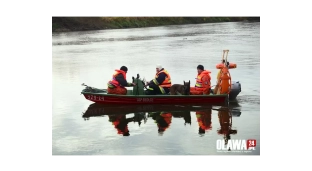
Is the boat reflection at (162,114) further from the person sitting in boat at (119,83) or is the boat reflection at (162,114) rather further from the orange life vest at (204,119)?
the person sitting in boat at (119,83)

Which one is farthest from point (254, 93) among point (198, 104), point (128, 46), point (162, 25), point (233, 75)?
point (162, 25)

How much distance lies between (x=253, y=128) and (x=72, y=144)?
5.45 metres

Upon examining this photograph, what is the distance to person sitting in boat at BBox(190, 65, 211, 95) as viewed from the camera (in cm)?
1538

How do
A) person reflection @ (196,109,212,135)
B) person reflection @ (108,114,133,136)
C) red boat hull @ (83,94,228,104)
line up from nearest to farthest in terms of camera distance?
person reflection @ (196,109,212,135), person reflection @ (108,114,133,136), red boat hull @ (83,94,228,104)

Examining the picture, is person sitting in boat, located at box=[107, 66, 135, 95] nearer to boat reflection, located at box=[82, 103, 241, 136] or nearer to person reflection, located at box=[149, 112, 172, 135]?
boat reflection, located at box=[82, 103, 241, 136]

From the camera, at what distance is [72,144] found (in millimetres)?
12156

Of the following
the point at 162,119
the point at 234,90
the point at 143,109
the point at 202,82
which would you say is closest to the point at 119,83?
the point at 143,109

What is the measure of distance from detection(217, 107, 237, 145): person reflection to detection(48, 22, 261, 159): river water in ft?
0.32

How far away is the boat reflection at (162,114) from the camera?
13328 millimetres

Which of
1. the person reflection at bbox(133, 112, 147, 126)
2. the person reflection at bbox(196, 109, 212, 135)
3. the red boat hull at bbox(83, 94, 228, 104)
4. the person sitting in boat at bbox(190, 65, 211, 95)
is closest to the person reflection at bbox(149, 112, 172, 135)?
the person reflection at bbox(133, 112, 147, 126)

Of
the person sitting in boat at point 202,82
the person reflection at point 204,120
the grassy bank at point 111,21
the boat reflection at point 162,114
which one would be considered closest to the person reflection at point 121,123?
the boat reflection at point 162,114

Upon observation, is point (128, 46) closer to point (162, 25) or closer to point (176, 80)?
point (176, 80)

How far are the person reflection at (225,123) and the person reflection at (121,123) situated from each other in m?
2.88

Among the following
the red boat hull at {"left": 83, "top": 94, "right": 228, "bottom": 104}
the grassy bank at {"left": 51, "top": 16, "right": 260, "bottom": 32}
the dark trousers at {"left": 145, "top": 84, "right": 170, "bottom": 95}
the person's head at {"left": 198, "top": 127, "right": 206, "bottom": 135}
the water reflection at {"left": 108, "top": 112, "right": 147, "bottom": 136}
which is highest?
the grassy bank at {"left": 51, "top": 16, "right": 260, "bottom": 32}
